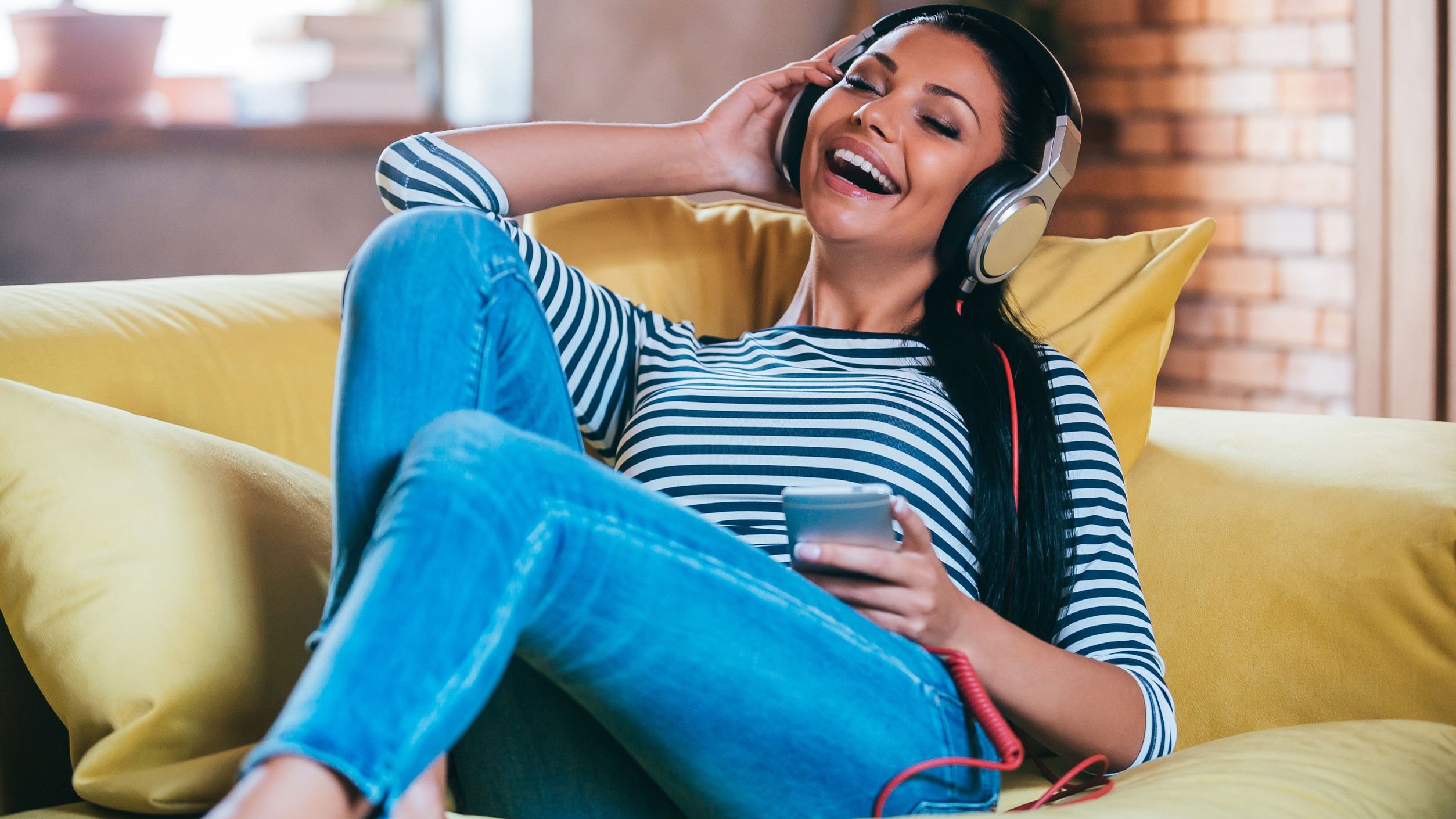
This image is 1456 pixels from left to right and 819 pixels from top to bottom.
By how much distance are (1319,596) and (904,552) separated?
1.55ft

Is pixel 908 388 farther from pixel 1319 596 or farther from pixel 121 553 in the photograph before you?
pixel 121 553

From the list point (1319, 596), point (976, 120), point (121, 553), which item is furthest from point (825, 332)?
point (121, 553)

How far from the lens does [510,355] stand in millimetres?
881

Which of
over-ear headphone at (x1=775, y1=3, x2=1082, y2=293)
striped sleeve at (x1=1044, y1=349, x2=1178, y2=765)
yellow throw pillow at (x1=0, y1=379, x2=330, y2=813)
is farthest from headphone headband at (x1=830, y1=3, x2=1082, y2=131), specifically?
yellow throw pillow at (x1=0, y1=379, x2=330, y2=813)

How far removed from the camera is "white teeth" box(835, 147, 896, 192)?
1.23 meters

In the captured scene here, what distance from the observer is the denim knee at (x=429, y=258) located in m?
0.84

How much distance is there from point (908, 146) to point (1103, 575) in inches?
18.5

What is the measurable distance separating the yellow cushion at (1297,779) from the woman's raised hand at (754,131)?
28.8 inches

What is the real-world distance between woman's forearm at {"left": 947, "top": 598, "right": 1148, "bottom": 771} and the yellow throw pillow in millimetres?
509

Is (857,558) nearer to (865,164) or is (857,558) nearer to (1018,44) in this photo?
(865,164)

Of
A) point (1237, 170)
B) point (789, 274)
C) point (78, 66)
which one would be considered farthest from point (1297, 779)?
point (78, 66)

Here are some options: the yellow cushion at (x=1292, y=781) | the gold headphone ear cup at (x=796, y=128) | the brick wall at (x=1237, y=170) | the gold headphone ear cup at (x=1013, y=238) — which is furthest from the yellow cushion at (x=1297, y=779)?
the brick wall at (x=1237, y=170)

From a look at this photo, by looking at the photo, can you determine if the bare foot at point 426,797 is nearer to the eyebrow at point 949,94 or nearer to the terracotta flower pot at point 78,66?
the eyebrow at point 949,94

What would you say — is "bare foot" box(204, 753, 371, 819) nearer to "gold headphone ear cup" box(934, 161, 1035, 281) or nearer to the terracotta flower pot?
"gold headphone ear cup" box(934, 161, 1035, 281)
